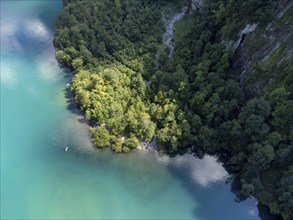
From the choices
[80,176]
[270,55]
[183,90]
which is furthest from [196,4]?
[80,176]

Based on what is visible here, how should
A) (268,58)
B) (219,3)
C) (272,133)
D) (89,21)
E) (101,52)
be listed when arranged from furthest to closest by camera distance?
(89,21)
(101,52)
(219,3)
(268,58)
(272,133)

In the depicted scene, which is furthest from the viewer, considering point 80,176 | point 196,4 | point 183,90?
point 196,4

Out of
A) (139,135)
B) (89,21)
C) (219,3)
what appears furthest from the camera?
(89,21)

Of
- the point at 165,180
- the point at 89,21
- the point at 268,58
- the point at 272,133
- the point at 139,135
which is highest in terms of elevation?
the point at 89,21

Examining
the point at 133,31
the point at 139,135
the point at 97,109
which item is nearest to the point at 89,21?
the point at 133,31

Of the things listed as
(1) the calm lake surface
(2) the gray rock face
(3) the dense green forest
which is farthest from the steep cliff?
(2) the gray rock face

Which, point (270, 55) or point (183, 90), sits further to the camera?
point (183, 90)

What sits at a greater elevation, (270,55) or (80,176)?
(270,55)

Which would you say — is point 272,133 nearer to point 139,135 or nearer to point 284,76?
point 284,76

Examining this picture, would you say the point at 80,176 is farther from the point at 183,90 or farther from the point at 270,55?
the point at 270,55
